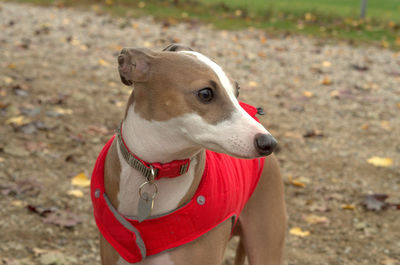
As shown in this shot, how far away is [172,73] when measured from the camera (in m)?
2.01

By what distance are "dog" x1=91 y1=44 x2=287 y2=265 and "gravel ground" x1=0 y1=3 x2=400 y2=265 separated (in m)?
1.12

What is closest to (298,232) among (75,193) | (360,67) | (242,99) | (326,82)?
(75,193)

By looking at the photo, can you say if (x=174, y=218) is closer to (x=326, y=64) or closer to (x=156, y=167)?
(x=156, y=167)

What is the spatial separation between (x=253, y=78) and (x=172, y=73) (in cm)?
530

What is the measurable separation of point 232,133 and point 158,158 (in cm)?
33

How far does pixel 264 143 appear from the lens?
1884mm

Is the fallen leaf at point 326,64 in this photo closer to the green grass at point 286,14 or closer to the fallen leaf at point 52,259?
the green grass at point 286,14

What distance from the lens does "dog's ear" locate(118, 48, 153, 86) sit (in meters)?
2.03

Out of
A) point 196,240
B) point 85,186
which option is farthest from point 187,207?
point 85,186

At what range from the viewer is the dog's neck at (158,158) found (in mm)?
2025

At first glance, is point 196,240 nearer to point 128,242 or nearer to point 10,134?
point 128,242

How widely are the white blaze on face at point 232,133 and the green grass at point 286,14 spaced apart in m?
8.16

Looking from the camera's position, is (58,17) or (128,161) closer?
(128,161)

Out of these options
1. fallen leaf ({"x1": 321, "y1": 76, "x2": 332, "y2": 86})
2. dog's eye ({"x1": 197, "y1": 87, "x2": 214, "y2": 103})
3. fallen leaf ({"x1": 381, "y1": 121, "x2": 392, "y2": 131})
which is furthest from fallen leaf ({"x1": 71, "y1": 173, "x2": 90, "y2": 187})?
fallen leaf ({"x1": 321, "y1": 76, "x2": 332, "y2": 86})
